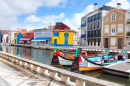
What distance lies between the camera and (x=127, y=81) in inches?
404

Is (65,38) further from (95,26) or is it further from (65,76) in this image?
(65,76)

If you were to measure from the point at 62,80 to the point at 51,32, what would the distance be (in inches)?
1750

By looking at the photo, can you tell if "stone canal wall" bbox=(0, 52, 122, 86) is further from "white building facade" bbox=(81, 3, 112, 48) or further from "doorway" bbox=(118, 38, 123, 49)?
"white building facade" bbox=(81, 3, 112, 48)

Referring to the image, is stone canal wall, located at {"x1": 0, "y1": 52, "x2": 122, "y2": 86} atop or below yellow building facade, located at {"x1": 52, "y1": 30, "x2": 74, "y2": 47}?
below

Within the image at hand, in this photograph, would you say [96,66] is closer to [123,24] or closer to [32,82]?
[32,82]

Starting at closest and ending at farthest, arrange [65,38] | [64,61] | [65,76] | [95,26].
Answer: [65,76], [64,61], [95,26], [65,38]

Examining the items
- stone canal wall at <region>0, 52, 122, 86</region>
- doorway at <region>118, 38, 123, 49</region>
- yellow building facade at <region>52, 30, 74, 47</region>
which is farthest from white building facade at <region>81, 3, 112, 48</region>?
stone canal wall at <region>0, 52, 122, 86</region>

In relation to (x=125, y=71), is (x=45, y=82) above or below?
above

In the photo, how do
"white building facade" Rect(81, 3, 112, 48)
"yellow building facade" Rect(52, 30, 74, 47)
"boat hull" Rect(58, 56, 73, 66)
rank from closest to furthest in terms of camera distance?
"boat hull" Rect(58, 56, 73, 66), "white building facade" Rect(81, 3, 112, 48), "yellow building facade" Rect(52, 30, 74, 47)

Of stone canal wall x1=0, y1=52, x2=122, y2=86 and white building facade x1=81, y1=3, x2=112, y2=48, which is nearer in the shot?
stone canal wall x1=0, y1=52, x2=122, y2=86

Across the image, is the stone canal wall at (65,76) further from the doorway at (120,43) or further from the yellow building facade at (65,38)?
the yellow building facade at (65,38)

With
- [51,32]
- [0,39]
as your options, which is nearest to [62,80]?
[51,32]

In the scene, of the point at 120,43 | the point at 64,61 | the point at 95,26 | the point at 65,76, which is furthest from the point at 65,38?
the point at 65,76

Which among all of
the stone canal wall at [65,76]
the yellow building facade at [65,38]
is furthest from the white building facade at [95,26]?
the stone canal wall at [65,76]
